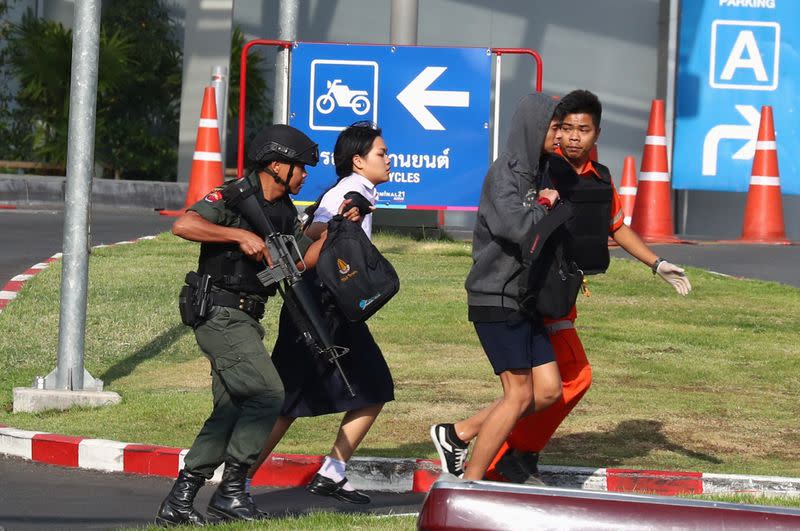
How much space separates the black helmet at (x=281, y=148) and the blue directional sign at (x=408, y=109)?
22.3 ft

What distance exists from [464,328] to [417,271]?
9.37 feet

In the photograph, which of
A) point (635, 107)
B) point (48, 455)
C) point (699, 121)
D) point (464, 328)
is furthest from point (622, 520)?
point (635, 107)

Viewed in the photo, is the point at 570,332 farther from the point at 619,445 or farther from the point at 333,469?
the point at 619,445

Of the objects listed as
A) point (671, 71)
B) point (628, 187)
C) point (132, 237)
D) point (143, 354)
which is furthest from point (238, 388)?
point (671, 71)

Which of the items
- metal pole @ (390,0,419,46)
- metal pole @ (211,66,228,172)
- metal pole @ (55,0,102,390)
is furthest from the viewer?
metal pole @ (211,66,228,172)

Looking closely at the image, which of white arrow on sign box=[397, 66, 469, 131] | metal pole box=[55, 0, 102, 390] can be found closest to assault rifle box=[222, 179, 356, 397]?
metal pole box=[55, 0, 102, 390]

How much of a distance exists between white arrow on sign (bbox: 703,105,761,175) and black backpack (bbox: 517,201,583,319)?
14.1 metres

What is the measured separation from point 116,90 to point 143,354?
1347 centimetres

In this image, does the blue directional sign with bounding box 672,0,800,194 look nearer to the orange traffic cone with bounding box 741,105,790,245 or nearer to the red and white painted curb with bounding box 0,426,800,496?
the orange traffic cone with bounding box 741,105,790,245

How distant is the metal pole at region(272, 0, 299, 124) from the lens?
1262cm

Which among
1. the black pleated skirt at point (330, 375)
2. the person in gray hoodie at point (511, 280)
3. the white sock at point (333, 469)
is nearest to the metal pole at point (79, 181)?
the black pleated skirt at point (330, 375)

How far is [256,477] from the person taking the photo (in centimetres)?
733

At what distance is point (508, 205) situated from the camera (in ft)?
19.6

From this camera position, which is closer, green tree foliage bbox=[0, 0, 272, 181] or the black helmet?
the black helmet
